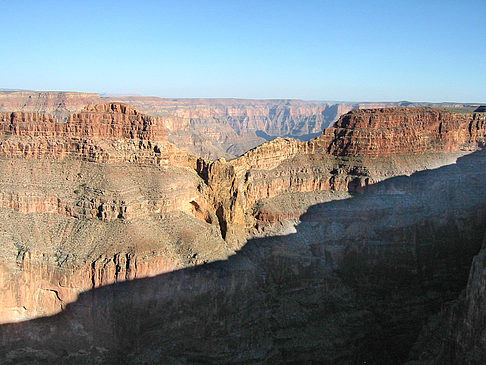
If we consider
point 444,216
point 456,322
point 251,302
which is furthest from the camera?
point 444,216

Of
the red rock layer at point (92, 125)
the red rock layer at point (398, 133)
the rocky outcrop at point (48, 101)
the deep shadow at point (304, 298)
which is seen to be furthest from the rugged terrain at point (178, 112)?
the deep shadow at point (304, 298)

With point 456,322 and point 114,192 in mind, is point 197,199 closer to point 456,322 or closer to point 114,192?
point 114,192

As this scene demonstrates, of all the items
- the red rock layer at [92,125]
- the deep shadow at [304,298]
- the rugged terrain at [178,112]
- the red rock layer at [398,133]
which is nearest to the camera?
the deep shadow at [304,298]

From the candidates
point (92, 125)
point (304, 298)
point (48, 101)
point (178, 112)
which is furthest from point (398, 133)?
point (178, 112)

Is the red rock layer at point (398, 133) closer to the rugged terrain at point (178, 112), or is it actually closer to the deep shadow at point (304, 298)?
the deep shadow at point (304, 298)

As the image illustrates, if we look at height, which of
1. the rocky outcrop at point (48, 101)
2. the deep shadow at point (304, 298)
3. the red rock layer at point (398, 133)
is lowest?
the deep shadow at point (304, 298)

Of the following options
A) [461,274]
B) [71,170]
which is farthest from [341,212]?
[71,170]
